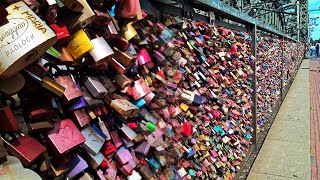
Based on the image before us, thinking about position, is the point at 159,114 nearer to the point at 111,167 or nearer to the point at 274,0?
the point at 111,167

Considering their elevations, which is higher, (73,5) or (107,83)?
(73,5)

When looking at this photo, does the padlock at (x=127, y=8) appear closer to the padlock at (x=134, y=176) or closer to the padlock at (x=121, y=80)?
the padlock at (x=121, y=80)

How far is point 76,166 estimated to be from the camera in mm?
1031

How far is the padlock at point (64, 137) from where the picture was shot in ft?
3.01

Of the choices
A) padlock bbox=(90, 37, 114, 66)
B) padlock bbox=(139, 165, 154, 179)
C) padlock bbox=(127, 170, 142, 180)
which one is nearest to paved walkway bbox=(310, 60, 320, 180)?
padlock bbox=(139, 165, 154, 179)

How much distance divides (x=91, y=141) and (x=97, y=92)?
0.58ft

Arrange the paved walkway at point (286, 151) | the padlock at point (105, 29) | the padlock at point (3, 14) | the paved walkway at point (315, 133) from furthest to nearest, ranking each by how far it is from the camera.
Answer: the paved walkway at point (315, 133) < the paved walkway at point (286, 151) < the padlock at point (105, 29) < the padlock at point (3, 14)

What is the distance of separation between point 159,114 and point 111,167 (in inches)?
20.5

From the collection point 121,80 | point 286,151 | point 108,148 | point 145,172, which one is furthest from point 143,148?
point 286,151

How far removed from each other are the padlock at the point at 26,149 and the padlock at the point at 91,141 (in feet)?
0.67

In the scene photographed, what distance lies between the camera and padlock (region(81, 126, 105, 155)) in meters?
1.07

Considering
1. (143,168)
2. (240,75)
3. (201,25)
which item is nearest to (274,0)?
(240,75)

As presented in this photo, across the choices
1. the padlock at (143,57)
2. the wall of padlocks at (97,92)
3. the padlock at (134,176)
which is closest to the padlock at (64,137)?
the wall of padlocks at (97,92)

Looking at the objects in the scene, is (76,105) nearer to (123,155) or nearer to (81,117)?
(81,117)
